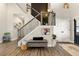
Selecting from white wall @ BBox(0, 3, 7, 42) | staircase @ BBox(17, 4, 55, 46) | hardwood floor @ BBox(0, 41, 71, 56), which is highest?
white wall @ BBox(0, 3, 7, 42)

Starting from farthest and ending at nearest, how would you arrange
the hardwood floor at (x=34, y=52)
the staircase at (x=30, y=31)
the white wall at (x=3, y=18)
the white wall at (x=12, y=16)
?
the white wall at (x=12, y=16) < the white wall at (x=3, y=18) < the staircase at (x=30, y=31) < the hardwood floor at (x=34, y=52)

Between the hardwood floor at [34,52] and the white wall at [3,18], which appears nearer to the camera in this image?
the hardwood floor at [34,52]

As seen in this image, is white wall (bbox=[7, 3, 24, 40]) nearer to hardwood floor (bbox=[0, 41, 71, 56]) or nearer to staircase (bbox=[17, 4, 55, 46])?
staircase (bbox=[17, 4, 55, 46])

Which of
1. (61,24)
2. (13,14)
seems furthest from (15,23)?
(61,24)

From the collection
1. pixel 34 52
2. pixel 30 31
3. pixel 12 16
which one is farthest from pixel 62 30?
pixel 34 52

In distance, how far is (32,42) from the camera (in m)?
6.61

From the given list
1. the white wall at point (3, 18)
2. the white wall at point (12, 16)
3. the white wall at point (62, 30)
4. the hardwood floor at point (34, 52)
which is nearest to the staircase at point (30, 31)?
the hardwood floor at point (34, 52)

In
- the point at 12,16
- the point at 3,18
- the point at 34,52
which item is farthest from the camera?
the point at 12,16

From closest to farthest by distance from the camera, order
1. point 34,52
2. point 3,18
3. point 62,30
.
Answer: point 34,52
point 62,30
point 3,18

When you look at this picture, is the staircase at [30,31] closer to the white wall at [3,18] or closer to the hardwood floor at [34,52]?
the hardwood floor at [34,52]

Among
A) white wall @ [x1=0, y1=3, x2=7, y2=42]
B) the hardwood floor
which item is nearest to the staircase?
the hardwood floor

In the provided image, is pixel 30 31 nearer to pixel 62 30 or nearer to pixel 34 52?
pixel 34 52

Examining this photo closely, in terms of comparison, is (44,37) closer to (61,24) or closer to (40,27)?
(40,27)

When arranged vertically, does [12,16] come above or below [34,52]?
above
